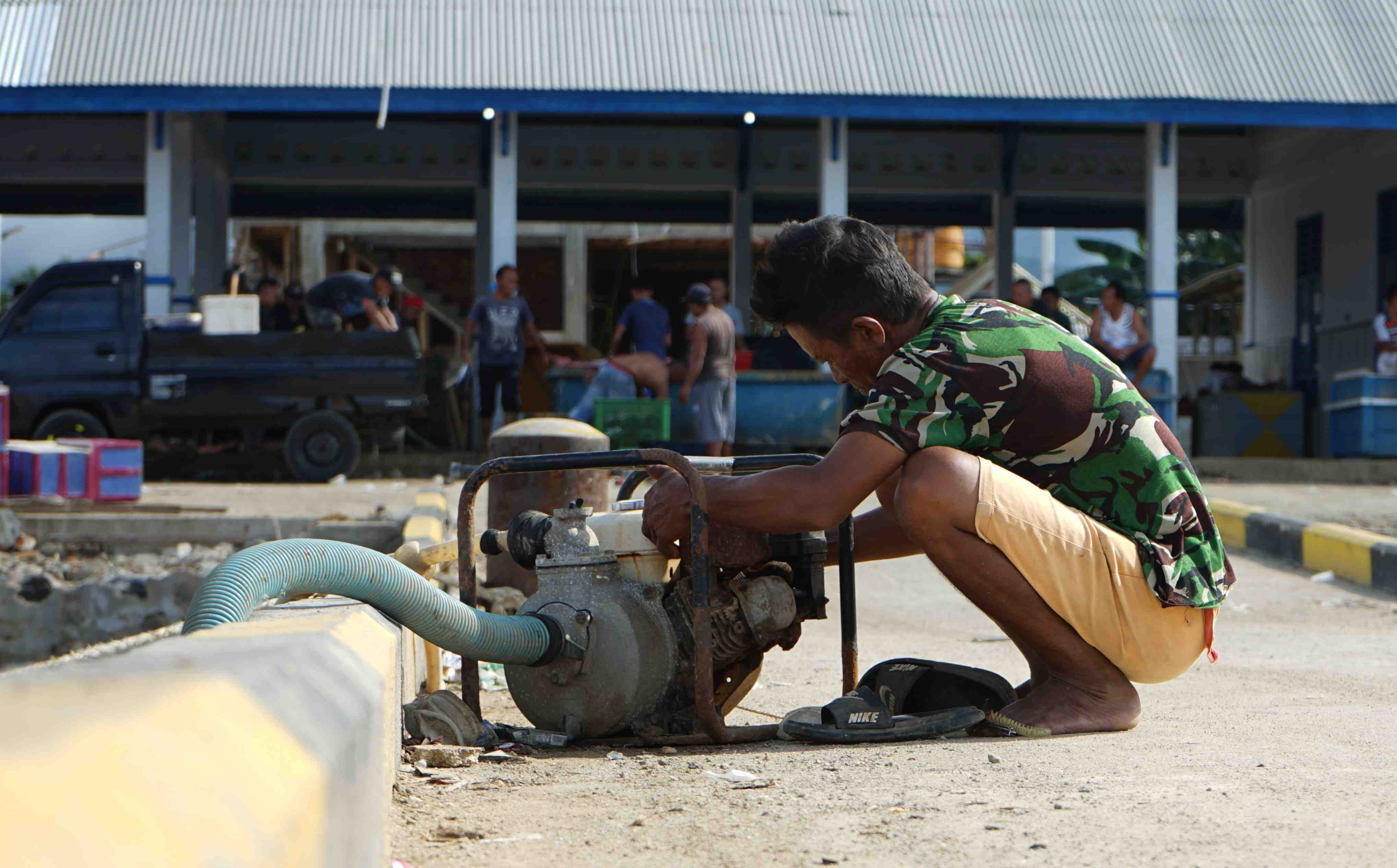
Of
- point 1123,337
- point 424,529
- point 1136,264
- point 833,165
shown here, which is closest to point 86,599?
point 424,529

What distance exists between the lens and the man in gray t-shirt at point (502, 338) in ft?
41.9

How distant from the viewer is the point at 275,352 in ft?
40.5

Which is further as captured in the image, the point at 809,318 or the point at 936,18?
the point at 936,18

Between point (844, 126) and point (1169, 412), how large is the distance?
4459 millimetres

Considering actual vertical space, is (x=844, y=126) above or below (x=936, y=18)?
below

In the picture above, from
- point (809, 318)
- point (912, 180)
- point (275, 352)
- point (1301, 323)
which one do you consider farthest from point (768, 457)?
point (1301, 323)

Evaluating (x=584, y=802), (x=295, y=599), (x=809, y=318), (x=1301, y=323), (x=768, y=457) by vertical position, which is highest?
(x=1301, y=323)

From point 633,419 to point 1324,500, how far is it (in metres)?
5.72

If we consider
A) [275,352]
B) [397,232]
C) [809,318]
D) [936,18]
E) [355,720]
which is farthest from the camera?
[397,232]

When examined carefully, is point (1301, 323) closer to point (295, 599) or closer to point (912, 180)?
point (912, 180)

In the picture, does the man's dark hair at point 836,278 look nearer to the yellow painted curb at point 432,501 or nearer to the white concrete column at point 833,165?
the yellow painted curb at point 432,501

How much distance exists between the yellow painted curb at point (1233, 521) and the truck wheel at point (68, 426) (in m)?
9.41

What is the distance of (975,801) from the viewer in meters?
2.52

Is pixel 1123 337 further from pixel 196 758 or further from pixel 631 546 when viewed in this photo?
pixel 196 758
